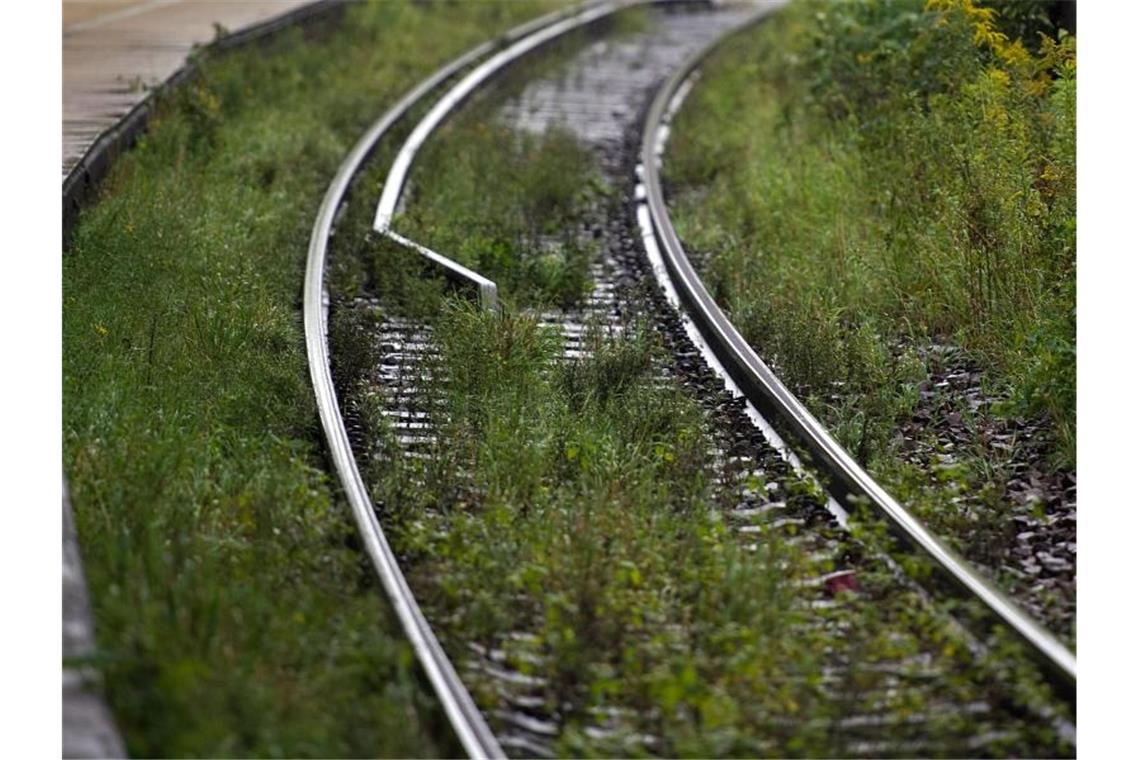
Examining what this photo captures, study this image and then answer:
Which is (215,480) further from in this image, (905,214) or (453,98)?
(453,98)

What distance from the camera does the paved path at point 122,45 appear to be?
1397 centimetres

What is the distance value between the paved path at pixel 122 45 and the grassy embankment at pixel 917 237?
4.83m

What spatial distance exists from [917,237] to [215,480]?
16.4ft

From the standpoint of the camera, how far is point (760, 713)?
512 cm

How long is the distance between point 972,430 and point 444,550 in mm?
2867

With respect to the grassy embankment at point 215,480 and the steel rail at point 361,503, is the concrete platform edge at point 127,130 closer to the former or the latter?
the grassy embankment at point 215,480

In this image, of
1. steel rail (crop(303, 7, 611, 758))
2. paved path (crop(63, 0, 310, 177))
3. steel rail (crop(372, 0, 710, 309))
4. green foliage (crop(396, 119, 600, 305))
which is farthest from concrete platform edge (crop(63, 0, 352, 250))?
green foliage (crop(396, 119, 600, 305))

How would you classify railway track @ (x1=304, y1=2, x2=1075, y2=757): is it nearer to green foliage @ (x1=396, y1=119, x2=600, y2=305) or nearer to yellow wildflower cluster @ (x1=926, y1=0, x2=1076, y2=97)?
green foliage @ (x1=396, y1=119, x2=600, y2=305)

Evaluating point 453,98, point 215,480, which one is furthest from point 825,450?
point 453,98

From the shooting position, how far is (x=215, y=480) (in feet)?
22.5

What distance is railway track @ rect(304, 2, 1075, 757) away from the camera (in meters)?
5.14

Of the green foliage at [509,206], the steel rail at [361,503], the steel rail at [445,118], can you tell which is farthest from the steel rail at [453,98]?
the steel rail at [361,503]

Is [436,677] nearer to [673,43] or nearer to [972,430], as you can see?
[972,430]

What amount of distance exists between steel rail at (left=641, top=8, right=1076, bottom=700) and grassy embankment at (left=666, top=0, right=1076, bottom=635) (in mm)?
176
